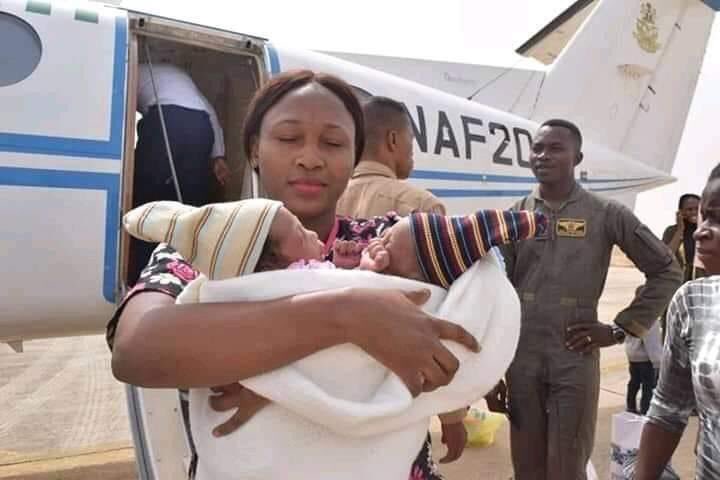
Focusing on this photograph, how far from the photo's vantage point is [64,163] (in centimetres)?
286

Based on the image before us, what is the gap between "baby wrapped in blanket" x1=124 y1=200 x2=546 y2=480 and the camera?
79 cm

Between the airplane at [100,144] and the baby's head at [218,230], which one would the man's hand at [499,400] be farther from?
the baby's head at [218,230]

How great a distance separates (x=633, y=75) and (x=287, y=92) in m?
8.00

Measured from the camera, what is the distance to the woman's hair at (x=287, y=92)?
1.02 metres

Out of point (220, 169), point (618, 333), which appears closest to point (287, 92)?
point (618, 333)

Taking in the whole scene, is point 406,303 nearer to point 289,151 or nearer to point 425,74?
point 289,151

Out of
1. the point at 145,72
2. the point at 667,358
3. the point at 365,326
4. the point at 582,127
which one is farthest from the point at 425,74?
the point at 365,326

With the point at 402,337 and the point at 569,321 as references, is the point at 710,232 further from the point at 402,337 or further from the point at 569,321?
the point at 569,321

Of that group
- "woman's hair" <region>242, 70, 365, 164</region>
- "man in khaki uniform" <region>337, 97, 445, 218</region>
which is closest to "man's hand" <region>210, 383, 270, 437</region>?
"woman's hair" <region>242, 70, 365, 164</region>

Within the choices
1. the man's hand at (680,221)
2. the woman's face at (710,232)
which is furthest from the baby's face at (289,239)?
the man's hand at (680,221)

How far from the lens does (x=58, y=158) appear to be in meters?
2.85

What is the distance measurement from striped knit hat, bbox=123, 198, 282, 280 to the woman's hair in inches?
9.8

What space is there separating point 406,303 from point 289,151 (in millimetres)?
312

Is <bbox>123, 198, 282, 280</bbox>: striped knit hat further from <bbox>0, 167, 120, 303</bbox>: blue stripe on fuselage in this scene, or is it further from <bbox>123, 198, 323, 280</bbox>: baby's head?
<bbox>0, 167, 120, 303</bbox>: blue stripe on fuselage
